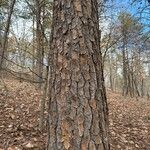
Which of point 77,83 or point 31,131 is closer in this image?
point 77,83

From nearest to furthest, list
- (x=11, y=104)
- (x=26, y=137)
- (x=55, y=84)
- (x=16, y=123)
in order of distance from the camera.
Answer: (x=55, y=84) → (x=26, y=137) → (x=16, y=123) → (x=11, y=104)

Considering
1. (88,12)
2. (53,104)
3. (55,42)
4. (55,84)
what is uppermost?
(88,12)

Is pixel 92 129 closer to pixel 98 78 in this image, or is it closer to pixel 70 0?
pixel 98 78

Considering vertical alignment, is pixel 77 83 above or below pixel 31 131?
above

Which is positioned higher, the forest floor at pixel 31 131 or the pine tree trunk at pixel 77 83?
the pine tree trunk at pixel 77 83

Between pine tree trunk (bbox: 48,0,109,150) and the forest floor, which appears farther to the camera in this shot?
the forest floor

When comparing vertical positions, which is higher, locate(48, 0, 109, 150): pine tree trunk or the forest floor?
locate(48, 0, 109, 150): pine tree trunk

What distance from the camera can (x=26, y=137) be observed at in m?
6.39

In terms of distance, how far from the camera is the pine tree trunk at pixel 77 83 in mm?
3117

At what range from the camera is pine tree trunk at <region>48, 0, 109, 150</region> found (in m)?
3.12

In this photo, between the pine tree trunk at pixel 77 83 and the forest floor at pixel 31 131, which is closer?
the pine tree trunk at pixel 77 83

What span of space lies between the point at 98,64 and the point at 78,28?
464mm

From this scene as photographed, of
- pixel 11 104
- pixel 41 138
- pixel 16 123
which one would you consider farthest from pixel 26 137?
pixel 11 104

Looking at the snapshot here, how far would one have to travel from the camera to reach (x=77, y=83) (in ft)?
10.5
